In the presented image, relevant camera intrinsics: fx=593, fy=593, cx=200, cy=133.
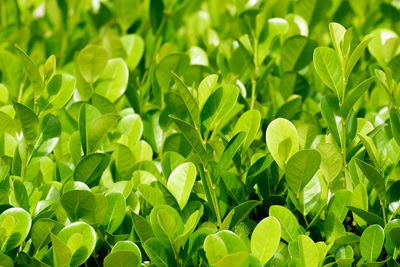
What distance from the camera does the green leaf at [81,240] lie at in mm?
1197

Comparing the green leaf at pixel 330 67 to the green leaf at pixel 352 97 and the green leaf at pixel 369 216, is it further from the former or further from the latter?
the green leaf at pixel 369 216

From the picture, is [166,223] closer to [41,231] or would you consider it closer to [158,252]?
[158,252]

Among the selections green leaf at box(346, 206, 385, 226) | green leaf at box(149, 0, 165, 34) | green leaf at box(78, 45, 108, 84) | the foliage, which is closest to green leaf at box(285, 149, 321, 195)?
the foliage

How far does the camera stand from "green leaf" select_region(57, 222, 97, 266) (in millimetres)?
1197

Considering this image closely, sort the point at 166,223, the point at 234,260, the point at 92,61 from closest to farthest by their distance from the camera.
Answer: the point at 234,260 → the point at 166,223 → the point at 92,61

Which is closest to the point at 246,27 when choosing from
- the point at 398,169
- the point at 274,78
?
the point at 274,78

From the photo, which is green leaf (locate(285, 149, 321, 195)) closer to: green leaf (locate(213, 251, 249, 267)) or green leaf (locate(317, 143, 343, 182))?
green leaf (locate(317, 143, 343, 182))

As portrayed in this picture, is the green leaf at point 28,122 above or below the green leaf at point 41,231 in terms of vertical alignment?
above

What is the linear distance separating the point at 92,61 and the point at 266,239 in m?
0.89

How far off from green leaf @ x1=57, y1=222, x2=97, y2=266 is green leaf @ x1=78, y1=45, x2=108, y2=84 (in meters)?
0.72

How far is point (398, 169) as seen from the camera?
1505mm

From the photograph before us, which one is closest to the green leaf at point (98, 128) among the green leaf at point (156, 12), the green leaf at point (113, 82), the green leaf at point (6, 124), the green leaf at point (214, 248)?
the green leaf at point (6, 124)

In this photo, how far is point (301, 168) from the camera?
1288mm

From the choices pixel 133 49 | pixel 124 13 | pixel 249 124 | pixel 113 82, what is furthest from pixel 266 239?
pixel 124 13
